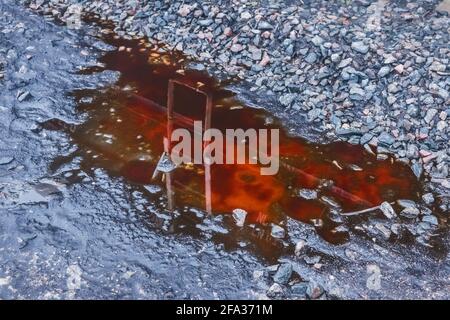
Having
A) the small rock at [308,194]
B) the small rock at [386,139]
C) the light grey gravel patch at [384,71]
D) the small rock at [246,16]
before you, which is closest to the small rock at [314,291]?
the small rock at [308,194]

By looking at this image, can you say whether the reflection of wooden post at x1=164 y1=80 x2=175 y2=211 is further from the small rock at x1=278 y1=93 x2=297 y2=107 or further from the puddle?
the small rock at x1=278 y1=93 x2=297 y2=107

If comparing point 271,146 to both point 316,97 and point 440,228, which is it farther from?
point 440,228

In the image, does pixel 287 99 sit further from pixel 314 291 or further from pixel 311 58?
pixel 314 291

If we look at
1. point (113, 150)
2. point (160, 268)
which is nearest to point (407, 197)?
point (160, 268)

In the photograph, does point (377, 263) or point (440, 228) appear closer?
point (377, 263)

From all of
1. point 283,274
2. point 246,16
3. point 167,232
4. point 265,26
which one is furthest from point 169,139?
point 246,16
